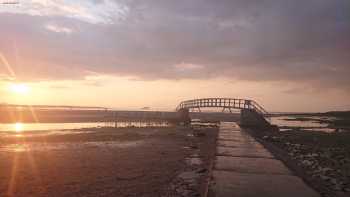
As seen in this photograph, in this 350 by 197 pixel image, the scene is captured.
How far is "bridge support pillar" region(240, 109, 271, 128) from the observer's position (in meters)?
32.2

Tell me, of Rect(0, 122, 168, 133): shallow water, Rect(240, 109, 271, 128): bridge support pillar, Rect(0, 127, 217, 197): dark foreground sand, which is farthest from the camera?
Rect(240, 109, 271, 128): bridge support pillar

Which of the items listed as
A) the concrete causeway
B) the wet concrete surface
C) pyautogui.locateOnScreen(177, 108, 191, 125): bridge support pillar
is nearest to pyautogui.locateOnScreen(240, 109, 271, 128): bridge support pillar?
pyautogui.locateOnScreen(177, 108, 191, 125): bridge support pillar

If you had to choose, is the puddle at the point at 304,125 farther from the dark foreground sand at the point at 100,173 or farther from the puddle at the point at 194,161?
the dark foreground sand at the point at 100,173

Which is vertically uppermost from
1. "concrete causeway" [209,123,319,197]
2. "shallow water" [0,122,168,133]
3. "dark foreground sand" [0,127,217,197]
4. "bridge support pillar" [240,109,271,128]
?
"bridge support pillar" [240,109,271,128]

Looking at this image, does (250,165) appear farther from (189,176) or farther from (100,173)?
(100,173)

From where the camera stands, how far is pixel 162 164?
40.0 ft

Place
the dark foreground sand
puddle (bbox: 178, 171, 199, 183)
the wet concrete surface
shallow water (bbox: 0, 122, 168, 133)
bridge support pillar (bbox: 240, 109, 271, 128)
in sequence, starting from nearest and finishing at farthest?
the dark foreground sand → the wet concrete surface → puddle (bbox: 178, 171, 199, 183) → shallow water (bbox: 0, 122, 168, 133) → bridge support pillar (bbox: 240, 109, 271, 128)

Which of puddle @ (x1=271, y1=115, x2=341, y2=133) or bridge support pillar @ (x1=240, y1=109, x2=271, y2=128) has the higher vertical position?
bridge support pillar @ (x1=240, y1=109, x2=271, y2=128)

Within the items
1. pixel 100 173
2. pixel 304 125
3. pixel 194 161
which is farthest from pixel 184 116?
pixel 100 173

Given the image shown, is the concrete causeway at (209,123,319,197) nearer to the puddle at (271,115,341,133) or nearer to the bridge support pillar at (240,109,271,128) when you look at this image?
the bridge support pillar at (240,109,271,128)

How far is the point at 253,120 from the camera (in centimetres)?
3275

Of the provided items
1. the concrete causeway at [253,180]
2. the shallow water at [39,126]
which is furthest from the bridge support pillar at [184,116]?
the concrete causeway at [253,180]

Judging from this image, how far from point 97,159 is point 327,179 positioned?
8.66 m

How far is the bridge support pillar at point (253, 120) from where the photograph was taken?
32159 millimetres
